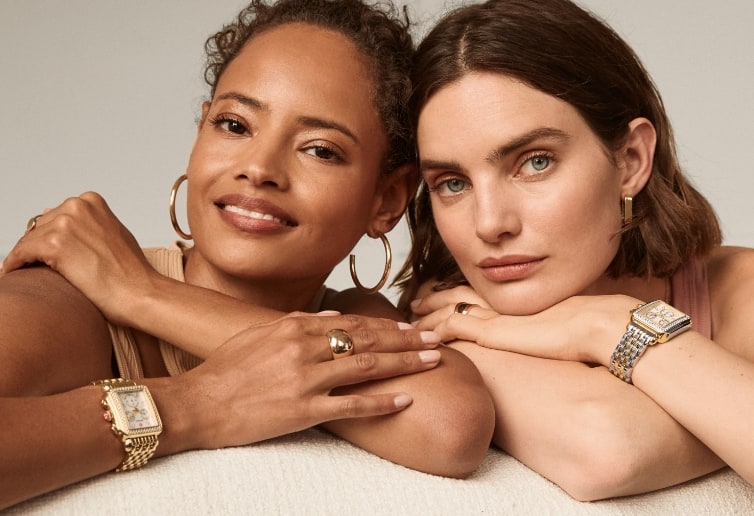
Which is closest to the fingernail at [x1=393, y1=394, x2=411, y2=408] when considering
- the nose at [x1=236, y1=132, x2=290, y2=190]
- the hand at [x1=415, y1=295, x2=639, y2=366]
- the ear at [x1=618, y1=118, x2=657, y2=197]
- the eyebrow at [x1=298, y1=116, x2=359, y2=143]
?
the hand at [x1=415, y1=295, x2=639, y2=366]

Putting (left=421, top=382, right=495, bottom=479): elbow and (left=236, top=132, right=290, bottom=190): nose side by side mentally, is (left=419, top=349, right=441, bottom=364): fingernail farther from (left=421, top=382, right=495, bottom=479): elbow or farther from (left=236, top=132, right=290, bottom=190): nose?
(left=236, top=132, right=290, bottom=190): nose

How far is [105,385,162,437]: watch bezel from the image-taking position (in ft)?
5.86

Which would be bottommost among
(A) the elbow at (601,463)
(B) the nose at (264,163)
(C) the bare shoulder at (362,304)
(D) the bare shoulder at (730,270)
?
(A) the elbow at (601,463)

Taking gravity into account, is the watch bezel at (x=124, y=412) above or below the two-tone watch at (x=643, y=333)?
above

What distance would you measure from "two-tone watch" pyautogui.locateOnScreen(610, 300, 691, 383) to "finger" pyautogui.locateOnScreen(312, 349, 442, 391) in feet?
1.21

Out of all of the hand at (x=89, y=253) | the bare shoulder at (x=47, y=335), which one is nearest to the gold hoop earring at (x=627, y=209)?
the hand at (x=89, y=253)

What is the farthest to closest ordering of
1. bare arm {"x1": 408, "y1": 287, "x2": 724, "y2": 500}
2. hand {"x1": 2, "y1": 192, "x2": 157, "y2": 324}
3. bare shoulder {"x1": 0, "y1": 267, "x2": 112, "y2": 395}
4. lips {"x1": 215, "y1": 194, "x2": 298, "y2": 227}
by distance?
lips {"x1": 215, "y1": 194, "x2": 298, "y2": 227}, hand {"x1": 2, "y1": 192, "x2": 157, "y2": 324}, bare arm {"x1": 408, "y1": 287, "x2": 724, "y2": 500}, bare shoulder {"x1": 0, "y1": 267, "x2": 112, "y2": 395}

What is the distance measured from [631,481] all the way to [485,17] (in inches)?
43.7

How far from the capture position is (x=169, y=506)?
174 cm

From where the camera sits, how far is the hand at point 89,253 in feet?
7.41

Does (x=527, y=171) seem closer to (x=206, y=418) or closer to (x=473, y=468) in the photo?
(x=473, y=468)

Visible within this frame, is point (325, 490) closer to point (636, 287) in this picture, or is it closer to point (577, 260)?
point (577, 260)

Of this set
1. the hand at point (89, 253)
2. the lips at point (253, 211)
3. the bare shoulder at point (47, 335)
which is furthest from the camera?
the lips at point (253, 211)

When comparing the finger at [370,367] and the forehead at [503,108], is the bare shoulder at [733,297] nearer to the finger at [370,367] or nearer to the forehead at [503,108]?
the forehead at [503,108]
